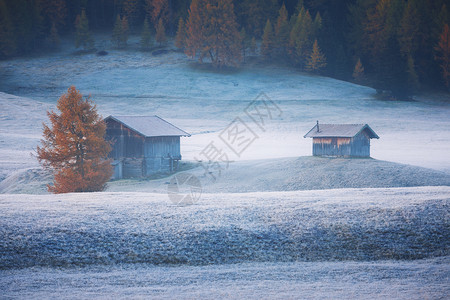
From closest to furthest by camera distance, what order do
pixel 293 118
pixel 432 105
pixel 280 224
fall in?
pixel 280 224
pixel 293 118
pixel 432 105

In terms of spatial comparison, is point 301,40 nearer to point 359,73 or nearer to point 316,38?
point 316,38

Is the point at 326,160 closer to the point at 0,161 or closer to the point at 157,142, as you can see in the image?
the point at 157,142

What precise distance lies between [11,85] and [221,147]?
5214 centimetres

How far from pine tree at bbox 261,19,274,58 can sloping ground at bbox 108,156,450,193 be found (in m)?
60.5

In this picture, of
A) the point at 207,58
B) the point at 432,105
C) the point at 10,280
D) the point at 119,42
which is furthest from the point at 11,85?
the point at 10,280

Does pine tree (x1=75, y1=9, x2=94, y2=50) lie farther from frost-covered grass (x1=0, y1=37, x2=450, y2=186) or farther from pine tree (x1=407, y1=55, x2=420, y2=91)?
pine tree (x1=407, y1=55, x2=420, y2=91)

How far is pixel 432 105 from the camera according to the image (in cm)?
7512

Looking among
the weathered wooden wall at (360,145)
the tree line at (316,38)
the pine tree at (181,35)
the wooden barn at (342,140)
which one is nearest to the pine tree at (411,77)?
the tree line at (316,38)

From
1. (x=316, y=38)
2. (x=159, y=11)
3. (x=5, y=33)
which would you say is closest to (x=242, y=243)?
(x=316, y=38)

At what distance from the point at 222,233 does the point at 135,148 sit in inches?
1102

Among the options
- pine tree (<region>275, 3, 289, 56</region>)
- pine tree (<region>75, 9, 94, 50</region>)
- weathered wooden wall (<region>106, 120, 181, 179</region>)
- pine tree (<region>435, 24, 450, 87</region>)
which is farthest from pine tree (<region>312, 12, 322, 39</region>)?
weathered wooden wall (<region>106, 120, 181, 179</region>)

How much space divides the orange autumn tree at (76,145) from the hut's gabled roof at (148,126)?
11.1 meters

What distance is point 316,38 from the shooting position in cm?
9569

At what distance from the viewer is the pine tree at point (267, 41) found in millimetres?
92062
